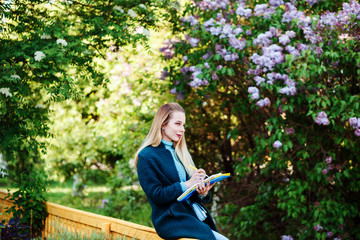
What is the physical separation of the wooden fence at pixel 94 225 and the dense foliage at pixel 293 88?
176cm

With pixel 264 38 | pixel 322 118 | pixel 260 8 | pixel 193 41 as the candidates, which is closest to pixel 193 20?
pixel 193 41

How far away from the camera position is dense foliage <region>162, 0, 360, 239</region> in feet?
13.5

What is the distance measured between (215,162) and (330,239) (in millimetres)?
2140

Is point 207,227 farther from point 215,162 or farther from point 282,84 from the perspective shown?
point 215,162

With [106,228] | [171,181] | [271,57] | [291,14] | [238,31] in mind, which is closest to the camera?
[171,181]

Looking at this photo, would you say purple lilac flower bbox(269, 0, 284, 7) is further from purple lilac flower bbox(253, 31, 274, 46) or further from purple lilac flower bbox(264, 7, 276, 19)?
purple lilac flower bbox(253, 31, 274, 46)

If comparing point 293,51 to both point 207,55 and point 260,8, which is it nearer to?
point 260,8

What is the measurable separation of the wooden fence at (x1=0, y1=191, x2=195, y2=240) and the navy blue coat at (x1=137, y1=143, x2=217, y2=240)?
488mm

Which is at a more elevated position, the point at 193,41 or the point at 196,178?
the point at 193,41

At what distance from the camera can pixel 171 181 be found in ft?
8.64

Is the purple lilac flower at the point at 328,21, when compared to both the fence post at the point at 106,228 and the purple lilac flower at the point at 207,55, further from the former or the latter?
the fence post at the point at 106,228

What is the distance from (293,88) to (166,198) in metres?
2.16

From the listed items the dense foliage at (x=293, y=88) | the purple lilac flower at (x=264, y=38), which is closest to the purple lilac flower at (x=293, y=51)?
the dense foliage at (x=293, y=88)

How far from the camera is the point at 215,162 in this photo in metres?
6.29
